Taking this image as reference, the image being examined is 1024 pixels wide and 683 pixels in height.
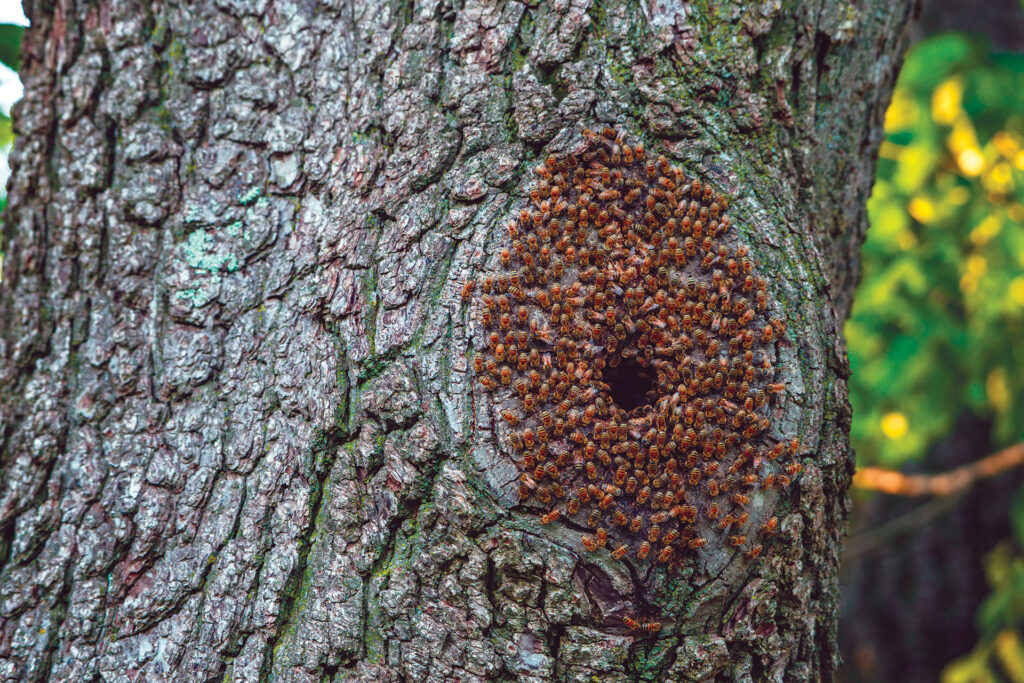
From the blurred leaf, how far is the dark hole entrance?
1911 millimetres

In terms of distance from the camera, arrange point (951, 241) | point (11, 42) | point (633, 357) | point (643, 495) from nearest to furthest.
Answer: point (643, 495)
point (633, 357)
point (11, 42)
point (951, 241)

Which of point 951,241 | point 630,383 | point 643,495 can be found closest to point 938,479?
point 951,241

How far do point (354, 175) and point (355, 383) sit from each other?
0.49m

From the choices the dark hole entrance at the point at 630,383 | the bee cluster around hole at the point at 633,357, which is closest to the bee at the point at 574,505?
the bee cluster around hole at the point at 633,357

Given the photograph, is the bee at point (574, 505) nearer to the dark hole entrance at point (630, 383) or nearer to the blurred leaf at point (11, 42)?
the dark hole entrance at point (630, 383)

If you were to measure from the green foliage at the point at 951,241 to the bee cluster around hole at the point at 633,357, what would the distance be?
2653mm

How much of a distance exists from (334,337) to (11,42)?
144cm

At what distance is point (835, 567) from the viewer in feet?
5.90

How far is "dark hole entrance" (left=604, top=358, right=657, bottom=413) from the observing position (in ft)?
5.56

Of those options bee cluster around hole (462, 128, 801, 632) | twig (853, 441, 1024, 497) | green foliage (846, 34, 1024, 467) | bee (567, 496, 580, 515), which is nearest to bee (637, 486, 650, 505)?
bee cluster around hole (462, 128, 801, 632)

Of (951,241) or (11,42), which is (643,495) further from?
(951,241)

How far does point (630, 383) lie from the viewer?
1.75m

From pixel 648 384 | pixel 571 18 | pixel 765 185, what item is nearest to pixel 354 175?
pixel 571 18

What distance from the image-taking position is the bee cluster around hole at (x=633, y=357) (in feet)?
5.13
